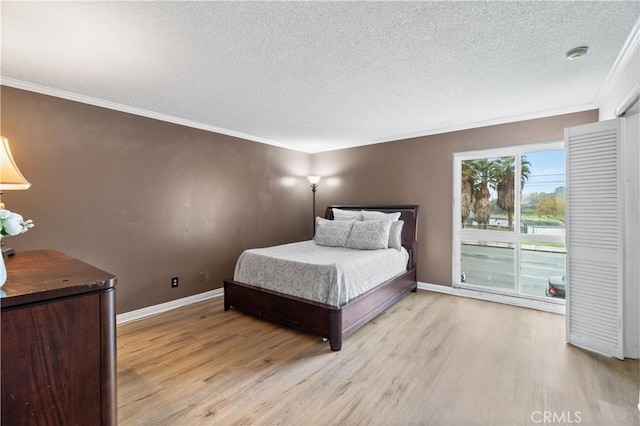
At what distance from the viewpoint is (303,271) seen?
2820 millimetres

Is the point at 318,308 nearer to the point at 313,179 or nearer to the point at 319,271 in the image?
the point at 319,271

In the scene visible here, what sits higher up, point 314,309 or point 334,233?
point 334,233

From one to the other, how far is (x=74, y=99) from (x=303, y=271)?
2.82 metres

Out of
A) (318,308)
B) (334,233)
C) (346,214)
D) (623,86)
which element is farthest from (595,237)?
(346,214)

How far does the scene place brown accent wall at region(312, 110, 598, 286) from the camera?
354 centimetres

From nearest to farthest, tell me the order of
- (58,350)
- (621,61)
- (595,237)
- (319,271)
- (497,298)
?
(58,350), (621,61), (595,237), (319,271), (497,298)

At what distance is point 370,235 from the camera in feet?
12.4

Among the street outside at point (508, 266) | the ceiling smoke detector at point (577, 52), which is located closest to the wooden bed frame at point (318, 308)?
the street outside at point (508, 266)

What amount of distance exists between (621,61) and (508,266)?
241 centimetres

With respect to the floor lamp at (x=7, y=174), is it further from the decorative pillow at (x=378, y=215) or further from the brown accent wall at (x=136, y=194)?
the decorative pillow at (x=378, y=215)

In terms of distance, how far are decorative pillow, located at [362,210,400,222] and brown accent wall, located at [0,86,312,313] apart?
5.16 ft

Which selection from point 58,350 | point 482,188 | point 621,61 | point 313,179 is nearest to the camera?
point 58,350

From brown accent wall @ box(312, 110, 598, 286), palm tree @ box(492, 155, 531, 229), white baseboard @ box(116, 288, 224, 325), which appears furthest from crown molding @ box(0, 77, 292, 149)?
palm tree @ box(492, 155, 531, 229)

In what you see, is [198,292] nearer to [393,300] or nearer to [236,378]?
[236,378]
